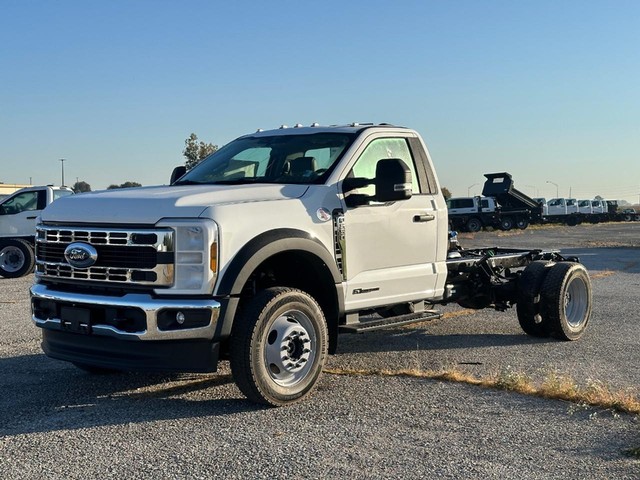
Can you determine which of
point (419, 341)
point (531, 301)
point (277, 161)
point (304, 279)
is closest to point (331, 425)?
point (304, 279)

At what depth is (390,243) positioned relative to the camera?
6652 mm

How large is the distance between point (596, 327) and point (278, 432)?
578cm

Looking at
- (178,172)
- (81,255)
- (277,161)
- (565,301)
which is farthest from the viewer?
(565,301)

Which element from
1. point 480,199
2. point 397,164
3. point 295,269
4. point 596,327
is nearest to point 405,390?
point 295,269

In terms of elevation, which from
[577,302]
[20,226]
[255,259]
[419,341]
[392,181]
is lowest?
[419,341]

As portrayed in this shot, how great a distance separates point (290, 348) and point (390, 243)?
4.93 feet

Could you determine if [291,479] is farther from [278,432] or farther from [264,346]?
[264,346]

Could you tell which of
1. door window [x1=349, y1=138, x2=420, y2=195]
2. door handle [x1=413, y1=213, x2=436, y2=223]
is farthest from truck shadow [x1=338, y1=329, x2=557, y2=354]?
door window [x1=349, y1=138, x2=420, y2=195]

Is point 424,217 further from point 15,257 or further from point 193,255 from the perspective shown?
point 15,257

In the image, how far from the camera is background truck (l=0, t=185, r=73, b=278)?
17422 millimetres

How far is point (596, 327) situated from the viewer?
9367 mm

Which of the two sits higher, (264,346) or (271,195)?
(271,195)

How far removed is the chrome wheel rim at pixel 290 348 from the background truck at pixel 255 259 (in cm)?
1

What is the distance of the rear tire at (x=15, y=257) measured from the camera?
17359 mm
